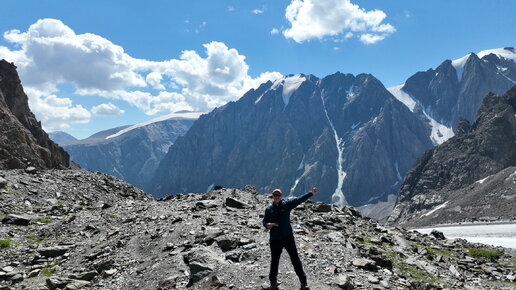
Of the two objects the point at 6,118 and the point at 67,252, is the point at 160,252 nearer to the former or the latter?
the point at 67,252

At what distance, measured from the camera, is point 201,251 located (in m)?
17.8

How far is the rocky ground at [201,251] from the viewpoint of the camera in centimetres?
1644

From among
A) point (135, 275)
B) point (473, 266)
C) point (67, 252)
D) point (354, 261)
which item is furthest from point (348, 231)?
point (67, 252)

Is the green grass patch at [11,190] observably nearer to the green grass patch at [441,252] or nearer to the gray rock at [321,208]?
the gray rock at [321,208]

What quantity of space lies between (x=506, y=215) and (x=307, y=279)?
185677mm

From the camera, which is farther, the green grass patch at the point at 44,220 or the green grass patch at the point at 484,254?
the green grass patch at the point at 484,254

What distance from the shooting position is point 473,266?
84.5 feet

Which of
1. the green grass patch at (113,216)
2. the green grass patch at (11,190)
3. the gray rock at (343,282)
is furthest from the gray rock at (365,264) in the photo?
the green grass patch at (11,190)

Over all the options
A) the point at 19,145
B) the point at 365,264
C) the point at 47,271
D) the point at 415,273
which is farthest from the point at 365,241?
the point at 19,145

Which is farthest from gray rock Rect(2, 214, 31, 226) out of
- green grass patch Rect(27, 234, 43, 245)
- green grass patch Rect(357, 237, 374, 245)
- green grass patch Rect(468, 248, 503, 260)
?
green grass patch Rect(468, 248, 503, 260)

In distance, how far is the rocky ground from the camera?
16.4 metres

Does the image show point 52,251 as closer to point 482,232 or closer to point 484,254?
point 484,254

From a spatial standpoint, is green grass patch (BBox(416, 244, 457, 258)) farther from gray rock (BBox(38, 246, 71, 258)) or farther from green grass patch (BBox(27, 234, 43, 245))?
green grass patch (BBox(27, 234, 43, 245))

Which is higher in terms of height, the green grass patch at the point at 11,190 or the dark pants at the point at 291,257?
the green grass patch at the point at 11,190
